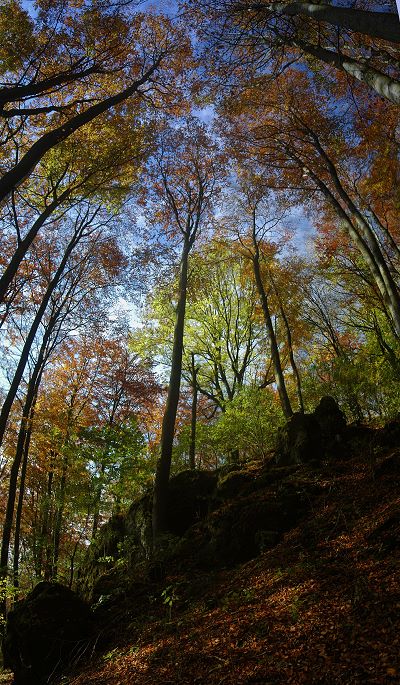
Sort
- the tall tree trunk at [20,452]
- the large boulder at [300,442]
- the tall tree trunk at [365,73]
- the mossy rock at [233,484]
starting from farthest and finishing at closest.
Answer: the tall tree trunk at [20,452] < the large boulder at [300,442] < the mossy rock at [233,484] < the tall tree trunk at [365,73]

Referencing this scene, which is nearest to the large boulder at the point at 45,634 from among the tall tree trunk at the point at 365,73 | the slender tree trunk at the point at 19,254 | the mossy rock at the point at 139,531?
the mossy rock at the point at 139,531

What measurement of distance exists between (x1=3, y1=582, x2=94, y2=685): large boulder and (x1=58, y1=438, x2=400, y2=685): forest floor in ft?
1.85

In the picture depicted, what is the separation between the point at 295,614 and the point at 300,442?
15.7 feet

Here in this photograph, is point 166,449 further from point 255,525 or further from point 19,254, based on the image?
point 19,254

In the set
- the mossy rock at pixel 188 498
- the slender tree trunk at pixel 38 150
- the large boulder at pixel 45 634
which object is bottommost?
the large boulder at pixel 45 634

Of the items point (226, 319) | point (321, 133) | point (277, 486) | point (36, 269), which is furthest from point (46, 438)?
point (321, 133)

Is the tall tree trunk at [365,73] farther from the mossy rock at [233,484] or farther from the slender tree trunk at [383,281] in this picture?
the mossy rock at [233,484]

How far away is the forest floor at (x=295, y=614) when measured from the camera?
243 cm

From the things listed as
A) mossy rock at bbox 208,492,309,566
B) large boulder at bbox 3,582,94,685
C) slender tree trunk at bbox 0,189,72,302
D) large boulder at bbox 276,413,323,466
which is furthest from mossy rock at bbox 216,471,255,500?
slender tree trunk at bbox 0,189,72,302

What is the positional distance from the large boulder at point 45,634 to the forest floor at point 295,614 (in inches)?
22.2

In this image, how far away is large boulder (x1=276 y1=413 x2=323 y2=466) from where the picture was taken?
7449 millimetres

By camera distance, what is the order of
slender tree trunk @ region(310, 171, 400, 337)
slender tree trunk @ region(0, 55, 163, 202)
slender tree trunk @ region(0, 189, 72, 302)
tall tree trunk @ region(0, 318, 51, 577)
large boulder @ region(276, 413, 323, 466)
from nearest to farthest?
1. slender tree trunk @ region(0, 55, 163, 202)
2. slender tree trunk @ region(0, 189, 72, 302)
3. large boulder @ region(276, 413, 323, 466)
4. slender tree trunk @ region(310, 171, 400, 337)
5. tall tree trunk @ region(0, 318, 51, 577)

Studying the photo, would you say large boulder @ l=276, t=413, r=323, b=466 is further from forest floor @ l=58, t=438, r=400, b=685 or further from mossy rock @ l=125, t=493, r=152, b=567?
mossy rock @ l=125, t=493, r=152, b=567

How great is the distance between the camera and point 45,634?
5035 mm
